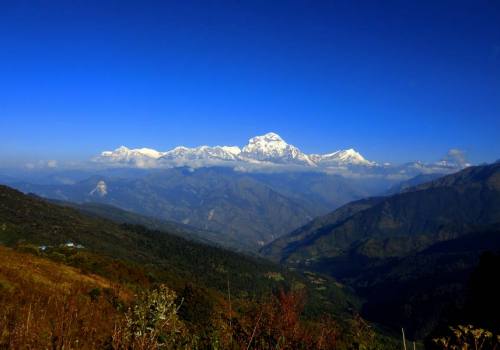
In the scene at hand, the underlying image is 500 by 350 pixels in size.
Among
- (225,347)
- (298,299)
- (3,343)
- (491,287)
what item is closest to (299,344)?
(298,299)

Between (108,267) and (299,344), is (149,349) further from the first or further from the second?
(108,267)

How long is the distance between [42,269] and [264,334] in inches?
1506

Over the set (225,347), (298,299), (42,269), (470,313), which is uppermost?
(298,299)

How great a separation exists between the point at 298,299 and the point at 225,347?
282 centimetres

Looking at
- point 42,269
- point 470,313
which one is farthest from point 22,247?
point 470,313

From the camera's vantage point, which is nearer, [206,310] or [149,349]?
[149,349]

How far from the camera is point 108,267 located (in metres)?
69.6

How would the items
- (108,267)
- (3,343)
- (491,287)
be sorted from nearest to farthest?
(3,343)
(108,267)
(491,287)

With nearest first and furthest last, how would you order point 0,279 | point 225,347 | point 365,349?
point 225,347, point 365,349, point 0,279

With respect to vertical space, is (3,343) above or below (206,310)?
above

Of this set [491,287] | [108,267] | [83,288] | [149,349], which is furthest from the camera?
[491,287]

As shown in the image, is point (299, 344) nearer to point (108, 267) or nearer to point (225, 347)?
point (225, 347)

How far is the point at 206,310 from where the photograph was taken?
43.4m

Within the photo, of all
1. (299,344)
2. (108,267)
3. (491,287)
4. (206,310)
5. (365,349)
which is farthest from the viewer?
(491,287)
